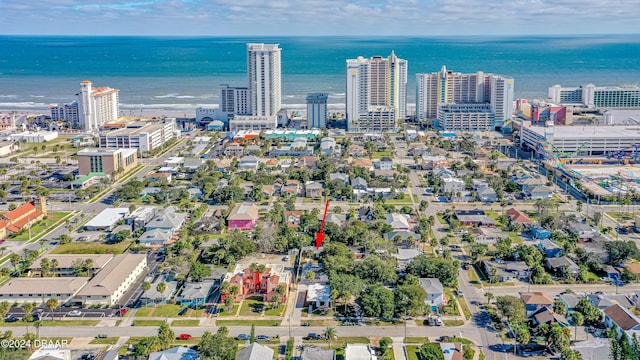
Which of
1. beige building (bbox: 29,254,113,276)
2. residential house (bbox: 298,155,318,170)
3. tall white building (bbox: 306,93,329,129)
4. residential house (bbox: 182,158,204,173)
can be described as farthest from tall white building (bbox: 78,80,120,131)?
beige building (bbox: 29,254,113,276)

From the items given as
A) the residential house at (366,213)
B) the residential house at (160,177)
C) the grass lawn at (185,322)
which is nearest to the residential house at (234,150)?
the residential house at (160,177)

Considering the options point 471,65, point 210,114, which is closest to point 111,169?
point 210,114

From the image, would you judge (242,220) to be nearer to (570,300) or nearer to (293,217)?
(293,217)

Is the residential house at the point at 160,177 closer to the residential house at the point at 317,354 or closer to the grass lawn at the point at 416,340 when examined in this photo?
the residential house at the point at 317,354

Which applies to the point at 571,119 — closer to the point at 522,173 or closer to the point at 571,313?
the point at 522,173

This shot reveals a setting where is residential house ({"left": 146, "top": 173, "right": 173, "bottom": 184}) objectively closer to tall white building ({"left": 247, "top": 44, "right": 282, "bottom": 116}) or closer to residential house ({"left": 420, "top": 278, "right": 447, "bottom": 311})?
tall white building ({"left": 247, "top": 44, "right": 282, "bottom": 116})

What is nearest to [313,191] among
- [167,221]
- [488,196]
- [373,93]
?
[167,221]
